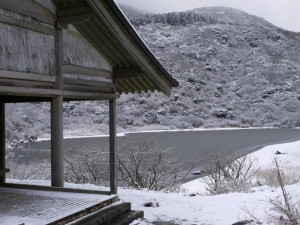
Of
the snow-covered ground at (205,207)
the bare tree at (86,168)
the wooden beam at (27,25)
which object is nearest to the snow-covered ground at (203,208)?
the snow-covered ground at (205,207)

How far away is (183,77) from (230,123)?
17.0 meters

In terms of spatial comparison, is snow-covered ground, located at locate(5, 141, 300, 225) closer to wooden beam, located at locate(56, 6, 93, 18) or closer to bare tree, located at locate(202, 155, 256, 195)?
wooden beam, located at locate(56, 6, 93, 18)

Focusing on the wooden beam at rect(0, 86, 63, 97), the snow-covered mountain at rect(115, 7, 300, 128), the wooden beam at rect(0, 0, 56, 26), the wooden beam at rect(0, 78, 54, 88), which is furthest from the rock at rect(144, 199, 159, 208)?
the snow-covered mountain at rect(115, 7, 300, 128)

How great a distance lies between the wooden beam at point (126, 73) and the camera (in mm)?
7688

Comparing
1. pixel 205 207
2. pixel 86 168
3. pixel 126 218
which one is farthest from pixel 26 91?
pixel 86 168

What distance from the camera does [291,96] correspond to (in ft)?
267

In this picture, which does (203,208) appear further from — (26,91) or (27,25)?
(27,25)

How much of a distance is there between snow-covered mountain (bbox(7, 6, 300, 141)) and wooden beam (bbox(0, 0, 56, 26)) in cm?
4248

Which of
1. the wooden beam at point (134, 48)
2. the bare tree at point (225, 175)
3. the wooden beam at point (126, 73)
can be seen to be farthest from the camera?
the bare tree at point (225, 175)

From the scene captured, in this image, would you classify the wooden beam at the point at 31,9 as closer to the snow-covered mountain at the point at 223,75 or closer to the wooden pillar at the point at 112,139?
the wooden pillar at the point at 112,139

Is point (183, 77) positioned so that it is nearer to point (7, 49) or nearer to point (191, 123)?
point (191, 123)

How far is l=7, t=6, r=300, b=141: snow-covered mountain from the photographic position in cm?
6919

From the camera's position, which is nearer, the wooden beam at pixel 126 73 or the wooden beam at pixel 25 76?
the wooden beam at pixel 25 76

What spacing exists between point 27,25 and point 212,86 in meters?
81.3
